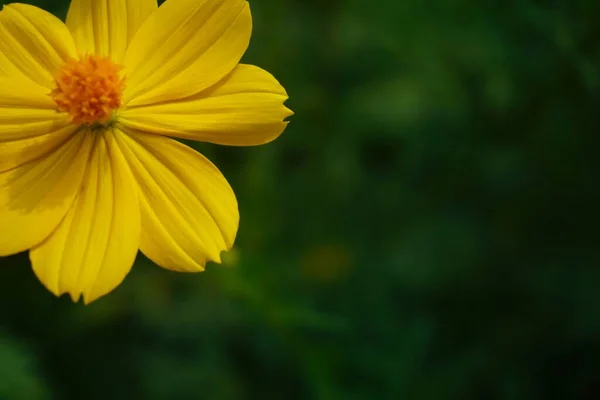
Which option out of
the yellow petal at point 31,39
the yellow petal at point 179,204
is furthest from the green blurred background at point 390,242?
the yellow petal at point 31,39

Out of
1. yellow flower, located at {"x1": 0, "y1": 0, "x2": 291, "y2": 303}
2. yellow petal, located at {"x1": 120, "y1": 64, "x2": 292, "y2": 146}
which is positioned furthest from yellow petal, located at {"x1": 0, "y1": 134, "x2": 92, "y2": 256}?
yellow petal, located at {"x1": 120, "y1": 64, "x2": 292, "y2": 146}

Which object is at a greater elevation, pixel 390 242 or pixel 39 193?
pixel 390 242

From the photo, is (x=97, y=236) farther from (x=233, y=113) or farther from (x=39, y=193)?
(x=233, y=113)

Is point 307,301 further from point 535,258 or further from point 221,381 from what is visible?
point 535,258

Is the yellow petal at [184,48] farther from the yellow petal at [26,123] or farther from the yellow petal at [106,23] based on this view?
the yellow petal at [26,123]

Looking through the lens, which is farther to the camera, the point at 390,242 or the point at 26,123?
the point at 390,242

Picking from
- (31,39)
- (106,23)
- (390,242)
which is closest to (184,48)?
(106,23)

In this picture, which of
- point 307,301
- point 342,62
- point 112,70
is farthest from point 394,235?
point 112,70
